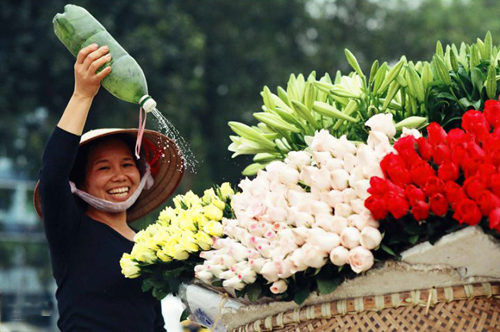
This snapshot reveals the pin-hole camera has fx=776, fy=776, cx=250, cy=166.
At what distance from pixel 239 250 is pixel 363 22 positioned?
18.9 metres

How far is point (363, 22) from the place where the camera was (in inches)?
791

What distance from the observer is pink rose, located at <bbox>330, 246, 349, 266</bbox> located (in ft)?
5.51

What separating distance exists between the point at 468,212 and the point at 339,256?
288 mm

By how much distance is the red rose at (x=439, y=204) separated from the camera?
1629 millimetres

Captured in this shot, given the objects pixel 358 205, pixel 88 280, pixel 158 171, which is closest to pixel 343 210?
pixel 358 205

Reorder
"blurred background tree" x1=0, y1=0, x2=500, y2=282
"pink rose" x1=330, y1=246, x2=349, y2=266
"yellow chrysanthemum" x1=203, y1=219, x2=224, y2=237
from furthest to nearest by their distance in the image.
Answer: "blurred background tree" x1=0, y1=0, x2=500, y2=282
"yellow chrysanthemum" x1=203, y1=219, x2=224, y2=237
"pink rose" x1=330, y1=246, x2=349, y2=266

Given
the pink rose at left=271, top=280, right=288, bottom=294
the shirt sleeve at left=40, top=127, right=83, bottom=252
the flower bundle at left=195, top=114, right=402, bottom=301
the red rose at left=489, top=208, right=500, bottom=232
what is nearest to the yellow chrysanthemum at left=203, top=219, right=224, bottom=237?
the flower bundle at left=195, top=114, right=402, bottom=301

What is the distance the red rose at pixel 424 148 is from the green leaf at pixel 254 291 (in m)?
0.49

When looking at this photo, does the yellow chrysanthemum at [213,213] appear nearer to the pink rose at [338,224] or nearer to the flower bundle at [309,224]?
the flower bundle at [309,224]

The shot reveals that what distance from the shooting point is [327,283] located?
5.65 feet

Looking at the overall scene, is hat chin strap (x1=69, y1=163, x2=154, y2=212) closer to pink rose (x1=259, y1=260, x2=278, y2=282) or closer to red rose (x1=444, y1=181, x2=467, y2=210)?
pink rose (x1=259, y1=260, x2=278, y2=282)

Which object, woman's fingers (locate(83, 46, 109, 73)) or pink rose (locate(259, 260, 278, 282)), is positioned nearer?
pink rose (locate(259, 260, 278, 282))

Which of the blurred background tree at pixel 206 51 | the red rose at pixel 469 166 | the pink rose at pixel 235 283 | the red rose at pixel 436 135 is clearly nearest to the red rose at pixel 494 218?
the red rose at pixel 469 166

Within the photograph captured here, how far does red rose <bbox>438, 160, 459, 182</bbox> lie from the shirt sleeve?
127 cm
